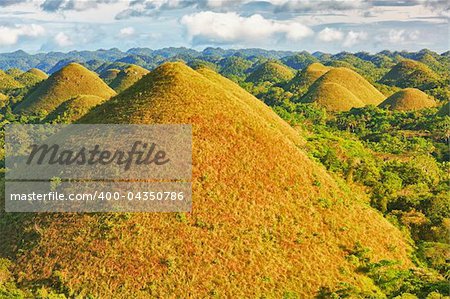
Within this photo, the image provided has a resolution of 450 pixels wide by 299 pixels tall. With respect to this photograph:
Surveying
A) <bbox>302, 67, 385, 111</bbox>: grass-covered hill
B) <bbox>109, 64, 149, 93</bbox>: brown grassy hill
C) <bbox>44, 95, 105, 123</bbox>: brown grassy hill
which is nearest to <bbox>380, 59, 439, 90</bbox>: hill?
<bbox>302, 67, 385, 111</bbox>: grass-covered hill

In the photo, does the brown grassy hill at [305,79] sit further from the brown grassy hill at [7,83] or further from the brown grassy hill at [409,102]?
the brown grassy hill at [7,83]

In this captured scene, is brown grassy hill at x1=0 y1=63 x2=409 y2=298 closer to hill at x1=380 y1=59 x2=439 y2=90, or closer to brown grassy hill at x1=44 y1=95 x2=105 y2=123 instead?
A: brown grassy hill at x1=44 y1=95 x2=105 y2=123

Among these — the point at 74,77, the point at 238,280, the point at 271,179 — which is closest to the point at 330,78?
the point at 74,77

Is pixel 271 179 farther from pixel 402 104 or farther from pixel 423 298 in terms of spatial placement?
pixel 402 104

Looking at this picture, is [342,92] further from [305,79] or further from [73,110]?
[73,110]

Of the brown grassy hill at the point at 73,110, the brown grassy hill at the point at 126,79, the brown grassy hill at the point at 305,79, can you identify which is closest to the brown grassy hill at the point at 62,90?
the brown grassy hill at the point at 73,110

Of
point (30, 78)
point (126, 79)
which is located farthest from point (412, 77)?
point (30, 78)
